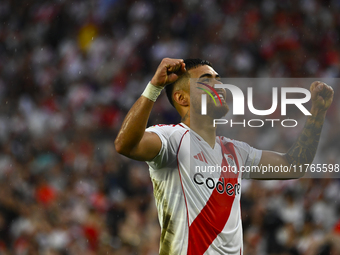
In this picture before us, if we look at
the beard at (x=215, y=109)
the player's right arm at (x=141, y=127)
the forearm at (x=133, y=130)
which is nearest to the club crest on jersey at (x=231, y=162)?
the beard at (x=215, y=109)

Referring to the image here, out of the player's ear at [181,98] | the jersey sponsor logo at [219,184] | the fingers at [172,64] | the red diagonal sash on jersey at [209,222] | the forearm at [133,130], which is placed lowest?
the red diagonal sash on jersey at [209,222]

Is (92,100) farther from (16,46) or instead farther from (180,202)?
(180,202)

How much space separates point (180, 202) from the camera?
7.86ft

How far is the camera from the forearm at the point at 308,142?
2.77 m

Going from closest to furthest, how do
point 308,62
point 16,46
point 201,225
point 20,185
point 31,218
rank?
point 201,225
point 31,218
point 20,185
point 308,62
point 16,46

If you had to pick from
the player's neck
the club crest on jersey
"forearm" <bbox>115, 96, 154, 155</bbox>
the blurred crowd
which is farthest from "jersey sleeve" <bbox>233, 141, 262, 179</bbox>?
the blurred crowd

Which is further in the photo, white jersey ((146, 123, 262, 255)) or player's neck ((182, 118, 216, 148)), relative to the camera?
player's neck ((182, 118, 216, 148))

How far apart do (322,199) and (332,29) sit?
12.6 ft

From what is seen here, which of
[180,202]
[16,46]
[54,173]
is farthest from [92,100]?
[180,202]

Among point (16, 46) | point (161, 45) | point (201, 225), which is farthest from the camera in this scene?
point (16, 46)

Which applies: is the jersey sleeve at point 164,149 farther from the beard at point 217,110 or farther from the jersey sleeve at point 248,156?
the jersey sleeve at point 248,156

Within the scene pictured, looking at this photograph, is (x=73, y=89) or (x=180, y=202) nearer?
(x=180, y=202)

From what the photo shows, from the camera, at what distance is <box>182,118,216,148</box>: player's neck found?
2.67 meters

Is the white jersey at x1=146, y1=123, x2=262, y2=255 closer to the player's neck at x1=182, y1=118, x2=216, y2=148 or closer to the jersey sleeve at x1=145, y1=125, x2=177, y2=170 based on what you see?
the jersey sleeve at x1=145, y1=125, x2=177, y2=170
